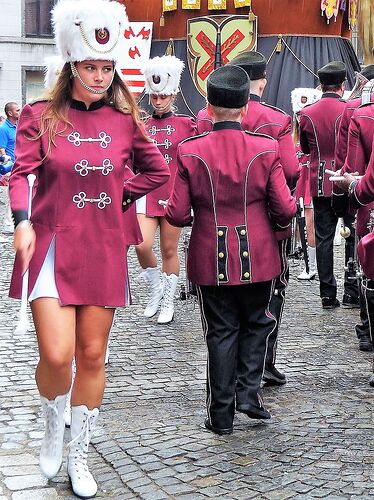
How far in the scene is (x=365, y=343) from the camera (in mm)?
6926

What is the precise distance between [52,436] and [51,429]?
33 millimetres

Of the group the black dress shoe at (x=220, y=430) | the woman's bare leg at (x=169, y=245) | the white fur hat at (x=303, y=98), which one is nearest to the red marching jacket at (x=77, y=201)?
the black dress shoe at (x=220, y=430)

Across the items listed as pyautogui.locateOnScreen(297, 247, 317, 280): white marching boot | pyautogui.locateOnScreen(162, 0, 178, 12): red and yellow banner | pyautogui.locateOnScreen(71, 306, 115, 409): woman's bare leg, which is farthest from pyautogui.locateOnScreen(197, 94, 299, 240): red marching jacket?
pyautogui.locateOnScreen(162, 0, 178, 12): red and yellow banner

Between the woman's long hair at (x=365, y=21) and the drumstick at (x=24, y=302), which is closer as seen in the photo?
the drumstick at (x=24, y=302)

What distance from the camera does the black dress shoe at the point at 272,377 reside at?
5875mm

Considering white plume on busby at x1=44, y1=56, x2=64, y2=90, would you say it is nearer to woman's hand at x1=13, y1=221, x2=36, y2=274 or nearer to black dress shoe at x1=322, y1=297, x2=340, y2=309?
woman's hand at x1=13, y1=221, x2=36, y2=274

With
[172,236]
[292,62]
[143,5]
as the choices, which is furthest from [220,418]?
[143,5]

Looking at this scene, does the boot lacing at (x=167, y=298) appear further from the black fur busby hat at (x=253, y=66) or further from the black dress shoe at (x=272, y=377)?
the black fur busby hat at (x=253, y=66)

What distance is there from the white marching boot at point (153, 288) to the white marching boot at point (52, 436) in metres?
3.80

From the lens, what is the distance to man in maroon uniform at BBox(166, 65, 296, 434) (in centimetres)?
477

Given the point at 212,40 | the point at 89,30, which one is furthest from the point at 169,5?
the point at 89,30

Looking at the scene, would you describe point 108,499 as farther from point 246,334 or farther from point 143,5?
point 143,5

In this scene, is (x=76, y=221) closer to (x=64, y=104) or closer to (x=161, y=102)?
(x=64, y=104)

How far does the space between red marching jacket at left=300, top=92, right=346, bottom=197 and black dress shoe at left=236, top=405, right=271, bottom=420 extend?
12.2ft
